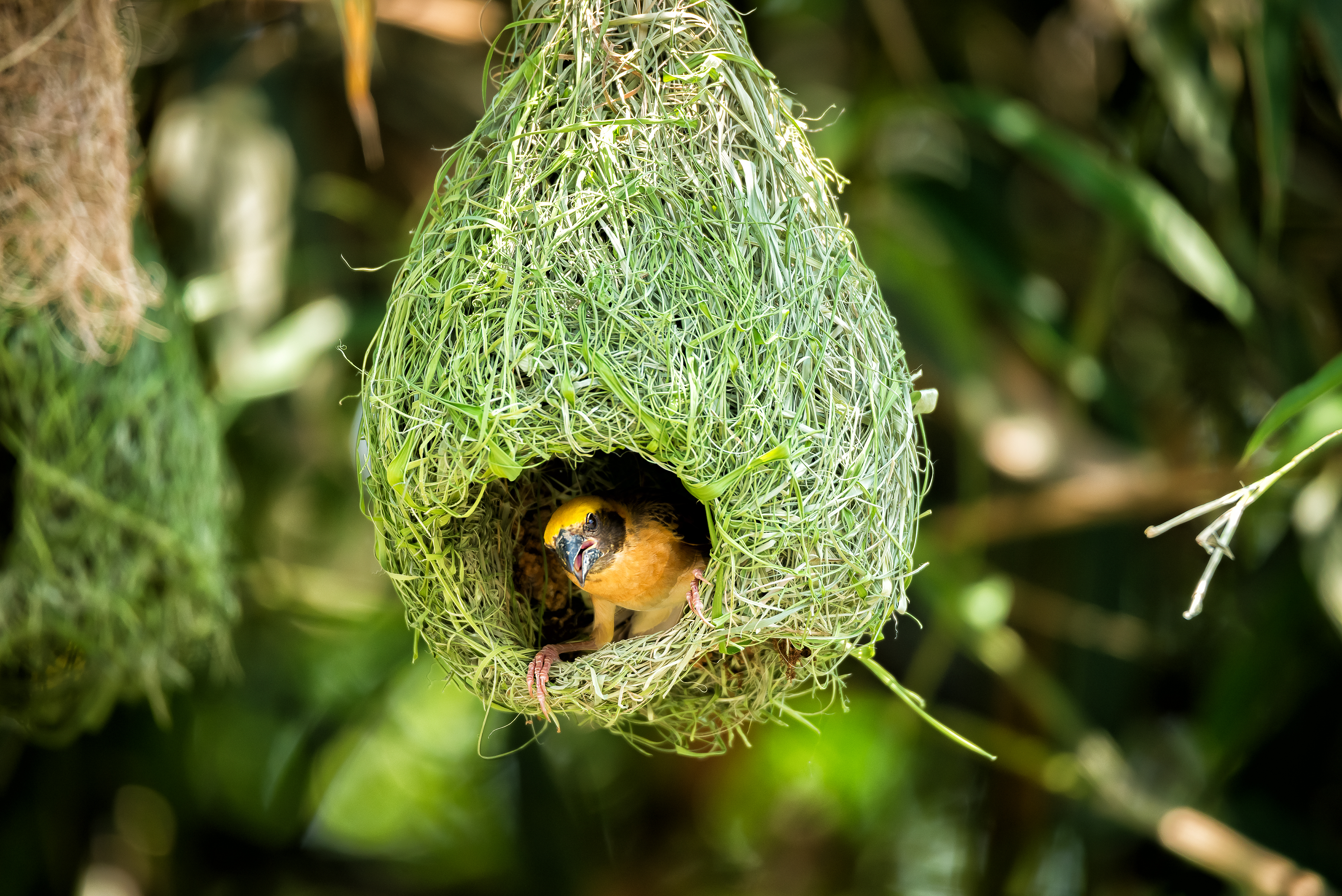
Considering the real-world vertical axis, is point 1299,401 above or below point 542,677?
above

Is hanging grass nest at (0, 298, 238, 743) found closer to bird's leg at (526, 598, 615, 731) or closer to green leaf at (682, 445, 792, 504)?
bird's leg at (526, 598, 615, 731)

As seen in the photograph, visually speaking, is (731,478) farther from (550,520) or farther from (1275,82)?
(1275,82)

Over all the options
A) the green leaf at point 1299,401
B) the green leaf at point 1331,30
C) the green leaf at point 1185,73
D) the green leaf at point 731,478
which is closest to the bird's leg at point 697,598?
the green leaf at point 731,478

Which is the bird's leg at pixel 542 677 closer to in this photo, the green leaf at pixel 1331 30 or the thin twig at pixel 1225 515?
the thin twig at pixel 1225 515

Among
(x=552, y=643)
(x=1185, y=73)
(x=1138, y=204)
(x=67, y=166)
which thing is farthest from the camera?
(x=1185, y=73)

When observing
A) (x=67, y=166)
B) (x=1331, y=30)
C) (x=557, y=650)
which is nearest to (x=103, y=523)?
(x=67, y=166)

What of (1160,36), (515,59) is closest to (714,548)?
(515,59)
